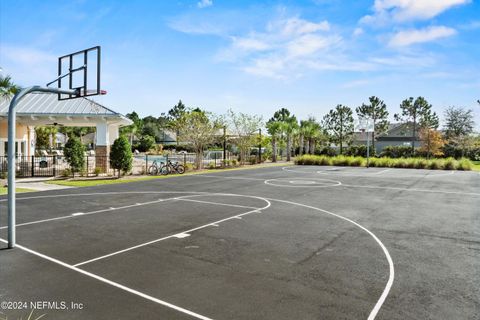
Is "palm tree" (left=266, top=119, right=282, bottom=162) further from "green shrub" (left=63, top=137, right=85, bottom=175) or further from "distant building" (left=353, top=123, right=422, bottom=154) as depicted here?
"distant building" (left=353, top=123, right=422, bottom=154)

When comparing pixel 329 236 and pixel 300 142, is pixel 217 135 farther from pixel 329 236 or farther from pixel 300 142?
pixel 329 236

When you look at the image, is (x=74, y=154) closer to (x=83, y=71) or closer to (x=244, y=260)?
(x=83, y=71)

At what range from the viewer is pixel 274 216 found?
39.4 feet

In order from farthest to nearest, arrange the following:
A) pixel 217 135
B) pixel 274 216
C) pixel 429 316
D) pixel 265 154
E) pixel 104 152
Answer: pixel 265 154
pixel 217 135
pixel 104 152
pixel 274 216
pixel 429 316

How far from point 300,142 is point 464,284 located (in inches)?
1822

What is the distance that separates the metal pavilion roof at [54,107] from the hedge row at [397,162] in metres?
22.1

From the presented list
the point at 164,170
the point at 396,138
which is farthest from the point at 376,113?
the point at 164,170

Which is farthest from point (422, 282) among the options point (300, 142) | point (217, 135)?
point (300, 142)

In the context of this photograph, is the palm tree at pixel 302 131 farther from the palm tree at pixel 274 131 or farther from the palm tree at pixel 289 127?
the palm tree at pixel 274 131

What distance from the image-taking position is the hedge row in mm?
34062

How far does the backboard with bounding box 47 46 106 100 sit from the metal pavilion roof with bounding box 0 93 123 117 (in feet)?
46.4

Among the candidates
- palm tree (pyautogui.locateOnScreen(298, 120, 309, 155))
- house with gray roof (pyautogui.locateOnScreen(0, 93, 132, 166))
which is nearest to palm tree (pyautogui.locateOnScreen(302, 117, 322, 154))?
palm tree (pyautogui.locateOnScreen(298, 120, 309, 155))

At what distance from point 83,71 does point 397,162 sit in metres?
33.4

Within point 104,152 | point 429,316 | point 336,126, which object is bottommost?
point 429,316
